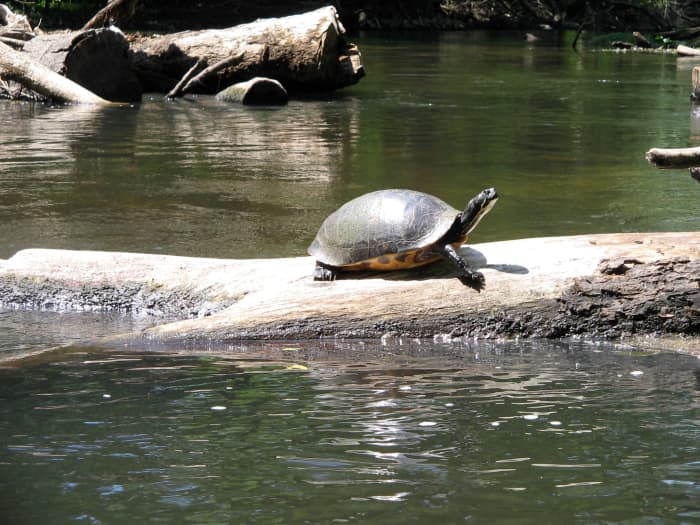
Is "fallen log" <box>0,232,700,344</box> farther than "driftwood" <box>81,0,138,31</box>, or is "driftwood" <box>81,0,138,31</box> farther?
"driftwood" <box>81,0,138,31</box>

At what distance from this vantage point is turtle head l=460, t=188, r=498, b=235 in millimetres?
6500

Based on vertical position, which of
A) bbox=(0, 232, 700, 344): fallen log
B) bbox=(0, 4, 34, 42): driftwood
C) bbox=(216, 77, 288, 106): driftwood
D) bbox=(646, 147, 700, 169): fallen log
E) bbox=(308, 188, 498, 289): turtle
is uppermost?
bbox=(0, 4, 34, 42): driftwood

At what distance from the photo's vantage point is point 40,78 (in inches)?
744

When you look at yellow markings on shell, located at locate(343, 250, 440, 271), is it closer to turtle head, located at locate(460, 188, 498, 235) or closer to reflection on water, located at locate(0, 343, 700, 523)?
turtle head, located at locate(460, 188, 498, 235)

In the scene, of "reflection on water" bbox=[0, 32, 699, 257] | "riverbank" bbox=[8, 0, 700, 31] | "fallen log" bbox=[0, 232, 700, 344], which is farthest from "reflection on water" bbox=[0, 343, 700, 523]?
"riverbank" bbox=[8, 0, 700, 31]

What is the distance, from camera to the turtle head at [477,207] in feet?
21.3

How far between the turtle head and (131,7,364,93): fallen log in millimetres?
13784

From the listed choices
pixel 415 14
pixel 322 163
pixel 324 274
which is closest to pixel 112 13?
pixel 322 163

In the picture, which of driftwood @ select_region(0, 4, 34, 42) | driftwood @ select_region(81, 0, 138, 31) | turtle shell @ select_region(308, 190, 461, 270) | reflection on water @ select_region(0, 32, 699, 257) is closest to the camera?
turtle shell @ select_region(308, 190, 461, 270)

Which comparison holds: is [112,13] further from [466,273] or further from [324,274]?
[466,273]

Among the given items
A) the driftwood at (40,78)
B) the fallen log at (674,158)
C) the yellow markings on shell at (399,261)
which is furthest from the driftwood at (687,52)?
the fallen log at (674,158)

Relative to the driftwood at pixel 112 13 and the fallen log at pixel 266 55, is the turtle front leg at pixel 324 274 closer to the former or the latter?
the fallen log at pixel 266 55

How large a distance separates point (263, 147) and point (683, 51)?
20.5 metres

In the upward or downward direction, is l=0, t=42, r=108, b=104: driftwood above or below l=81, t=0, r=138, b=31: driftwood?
below
